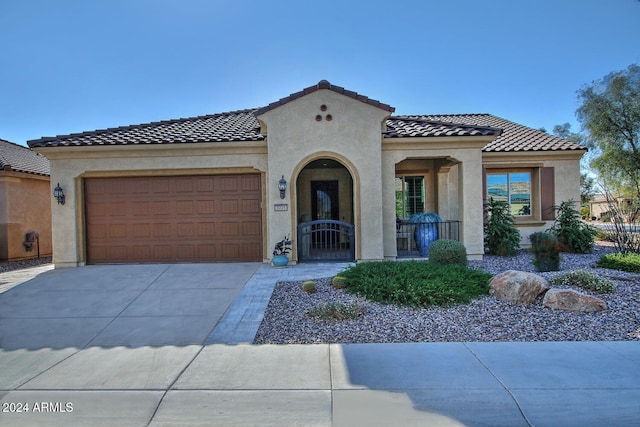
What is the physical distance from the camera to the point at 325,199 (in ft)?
45.7

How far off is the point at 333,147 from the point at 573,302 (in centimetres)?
660

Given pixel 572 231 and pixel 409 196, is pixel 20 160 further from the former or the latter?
pixel 572 231

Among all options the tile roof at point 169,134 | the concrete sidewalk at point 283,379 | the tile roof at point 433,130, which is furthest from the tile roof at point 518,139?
the concrete sidewalk at point 283,379

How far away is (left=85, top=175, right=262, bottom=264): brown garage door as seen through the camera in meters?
10.5

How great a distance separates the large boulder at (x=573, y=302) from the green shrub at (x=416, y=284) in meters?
1.07

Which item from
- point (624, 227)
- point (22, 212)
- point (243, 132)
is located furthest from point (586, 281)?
point (22, 212)

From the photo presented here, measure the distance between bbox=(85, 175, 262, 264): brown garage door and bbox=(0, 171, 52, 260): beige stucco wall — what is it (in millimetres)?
4865

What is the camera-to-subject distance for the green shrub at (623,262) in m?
8.01

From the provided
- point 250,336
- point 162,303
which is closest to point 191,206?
point 162,303

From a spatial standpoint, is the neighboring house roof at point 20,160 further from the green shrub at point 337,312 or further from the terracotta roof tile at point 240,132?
the green shrub at point 337,312

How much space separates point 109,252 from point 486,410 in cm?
1087

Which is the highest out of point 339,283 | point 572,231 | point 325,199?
point 325,199

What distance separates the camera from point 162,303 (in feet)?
22.8

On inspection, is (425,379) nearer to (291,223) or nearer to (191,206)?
(291,223)
